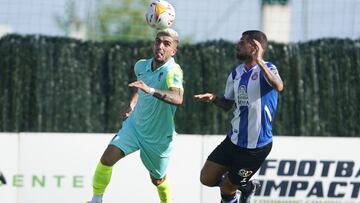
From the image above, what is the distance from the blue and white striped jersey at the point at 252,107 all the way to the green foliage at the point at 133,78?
5327 mm

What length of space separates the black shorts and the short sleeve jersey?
0.60 m

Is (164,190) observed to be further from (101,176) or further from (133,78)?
(133,78)

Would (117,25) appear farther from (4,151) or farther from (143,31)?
(4,151)

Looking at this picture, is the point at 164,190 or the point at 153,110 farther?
the point at 164,190

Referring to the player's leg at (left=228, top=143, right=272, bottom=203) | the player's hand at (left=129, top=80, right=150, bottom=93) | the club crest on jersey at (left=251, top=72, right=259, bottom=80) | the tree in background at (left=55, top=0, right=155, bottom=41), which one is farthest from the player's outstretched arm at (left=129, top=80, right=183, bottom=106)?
the tree in background at (left=55, top=0, right=155, bottom=41)

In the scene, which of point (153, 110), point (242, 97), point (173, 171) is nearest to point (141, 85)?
point (153, 110)

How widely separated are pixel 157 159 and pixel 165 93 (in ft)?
3.43

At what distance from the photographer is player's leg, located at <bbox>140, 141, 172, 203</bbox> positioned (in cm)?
1125

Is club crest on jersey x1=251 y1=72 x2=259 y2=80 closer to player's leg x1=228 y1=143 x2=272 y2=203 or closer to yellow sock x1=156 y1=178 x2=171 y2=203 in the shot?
player's leg x1=228 y1=143 x2=272 y2=203

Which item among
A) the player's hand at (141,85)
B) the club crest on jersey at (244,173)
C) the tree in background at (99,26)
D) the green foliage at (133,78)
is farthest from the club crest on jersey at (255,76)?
the tree in background at (99,26)

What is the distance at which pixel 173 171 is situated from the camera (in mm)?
13180

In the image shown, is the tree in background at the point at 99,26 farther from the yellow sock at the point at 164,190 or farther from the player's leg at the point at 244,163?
the player's leg at the point at 244,163

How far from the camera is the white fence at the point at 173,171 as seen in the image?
13094mm

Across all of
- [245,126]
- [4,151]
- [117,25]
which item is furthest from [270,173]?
[117,25]
